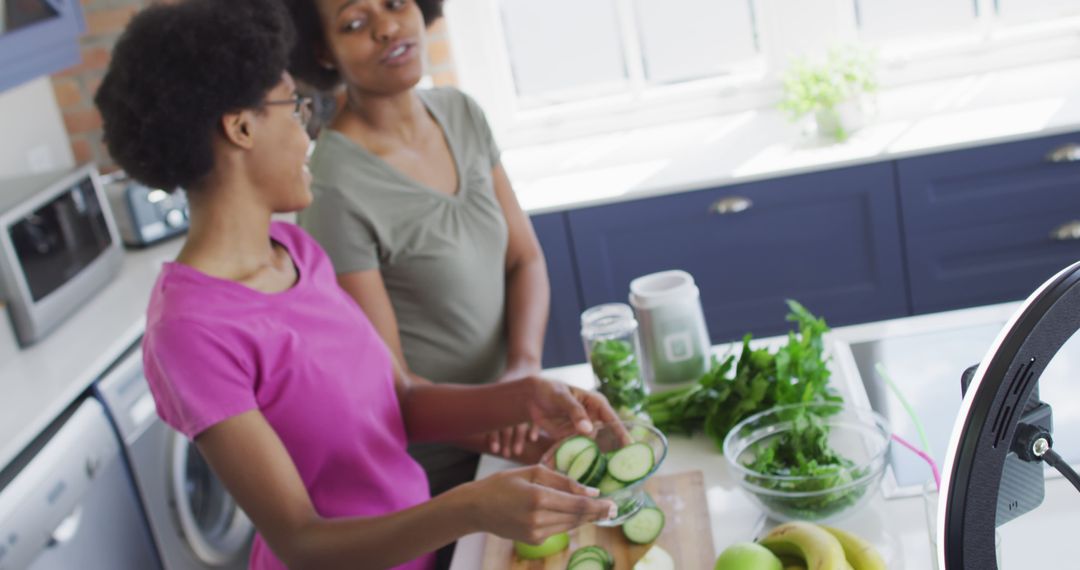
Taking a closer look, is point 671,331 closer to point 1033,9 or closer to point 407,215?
point 407,215

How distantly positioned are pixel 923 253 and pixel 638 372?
1.61 meters

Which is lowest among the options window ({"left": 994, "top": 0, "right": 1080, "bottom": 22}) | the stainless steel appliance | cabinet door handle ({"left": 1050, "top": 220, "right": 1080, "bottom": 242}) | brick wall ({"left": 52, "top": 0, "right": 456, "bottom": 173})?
cabinet door handle ({"left": 1050, "top": 220, "right": 1080, "bottom": 242})

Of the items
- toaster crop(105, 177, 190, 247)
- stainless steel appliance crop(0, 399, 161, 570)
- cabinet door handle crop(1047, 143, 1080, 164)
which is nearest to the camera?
stainless steel appliance crop(0, 399, 161, 570)

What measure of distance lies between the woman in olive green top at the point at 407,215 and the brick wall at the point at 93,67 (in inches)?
56.0

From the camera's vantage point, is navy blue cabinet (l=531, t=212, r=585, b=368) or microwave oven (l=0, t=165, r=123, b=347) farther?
navy blue cabinet (l=531, t=212, r=585, b=368)

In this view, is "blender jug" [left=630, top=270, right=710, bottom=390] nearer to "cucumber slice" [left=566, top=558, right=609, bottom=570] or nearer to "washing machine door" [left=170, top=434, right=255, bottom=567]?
"cucumber slice" [left=566, top=558, right=609, bottom=570]

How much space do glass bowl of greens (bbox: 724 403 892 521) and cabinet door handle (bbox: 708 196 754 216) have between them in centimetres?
161

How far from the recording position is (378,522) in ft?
4.70

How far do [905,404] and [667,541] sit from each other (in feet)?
1.03

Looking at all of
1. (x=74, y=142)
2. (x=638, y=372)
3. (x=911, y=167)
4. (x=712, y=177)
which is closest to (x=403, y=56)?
(x=638, y=372)

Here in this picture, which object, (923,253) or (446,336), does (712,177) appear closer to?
(923,253)

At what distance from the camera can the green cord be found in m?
1.35

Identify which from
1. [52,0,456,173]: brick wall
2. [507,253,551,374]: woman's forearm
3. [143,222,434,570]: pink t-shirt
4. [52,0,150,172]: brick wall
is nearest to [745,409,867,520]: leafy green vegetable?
[143,222,434,570]: pink t-shirt

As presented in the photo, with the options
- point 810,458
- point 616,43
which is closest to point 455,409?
point 810,458
